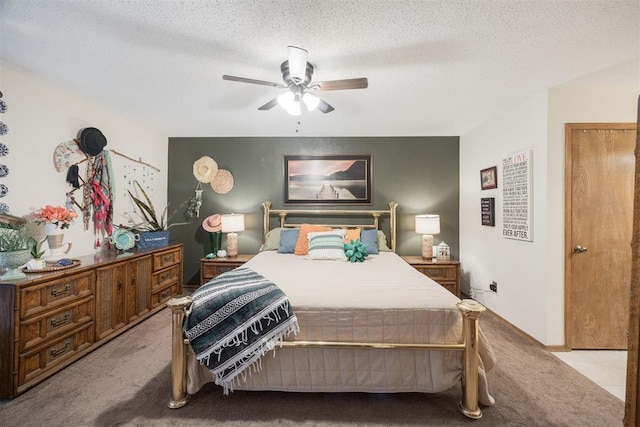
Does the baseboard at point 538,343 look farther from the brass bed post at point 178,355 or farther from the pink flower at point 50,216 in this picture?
the pink flower at point 50,216

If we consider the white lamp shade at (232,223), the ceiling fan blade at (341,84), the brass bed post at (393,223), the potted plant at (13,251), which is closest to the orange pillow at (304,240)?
the white lamp shade at (232,223)

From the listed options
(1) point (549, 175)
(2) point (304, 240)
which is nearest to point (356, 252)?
(2) point (304, 240)

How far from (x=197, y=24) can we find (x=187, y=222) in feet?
10.2

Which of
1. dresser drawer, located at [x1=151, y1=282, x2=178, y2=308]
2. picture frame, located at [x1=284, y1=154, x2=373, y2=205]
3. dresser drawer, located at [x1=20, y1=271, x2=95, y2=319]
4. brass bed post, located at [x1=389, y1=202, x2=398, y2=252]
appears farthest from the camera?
picture frame, located at [x1=284, y1=154, x2=373, y2=205]

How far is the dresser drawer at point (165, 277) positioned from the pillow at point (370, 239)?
2488mm

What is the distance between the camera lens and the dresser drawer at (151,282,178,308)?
313 cm

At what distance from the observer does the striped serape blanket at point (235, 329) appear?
158 centimetres

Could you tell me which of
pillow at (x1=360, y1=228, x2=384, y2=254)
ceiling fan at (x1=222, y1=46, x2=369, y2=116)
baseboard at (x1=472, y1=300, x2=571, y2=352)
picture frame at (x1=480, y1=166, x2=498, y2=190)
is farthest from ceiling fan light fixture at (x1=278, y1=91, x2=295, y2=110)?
baseboard at (x1=472, y1=300, x2=571, y2=352)

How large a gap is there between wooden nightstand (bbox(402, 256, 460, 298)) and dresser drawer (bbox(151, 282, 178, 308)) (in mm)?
3100

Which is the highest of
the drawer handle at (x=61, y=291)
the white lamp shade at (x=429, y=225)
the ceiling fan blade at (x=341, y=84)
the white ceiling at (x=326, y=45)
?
the white ceiling at (x=326, y=45)

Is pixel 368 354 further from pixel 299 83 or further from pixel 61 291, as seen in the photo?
pixel 61 291

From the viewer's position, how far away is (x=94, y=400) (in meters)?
1.75

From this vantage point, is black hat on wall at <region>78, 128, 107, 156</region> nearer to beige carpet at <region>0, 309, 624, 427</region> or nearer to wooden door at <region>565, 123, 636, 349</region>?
beige carpet at <region>0, 309, 624, 427</region>

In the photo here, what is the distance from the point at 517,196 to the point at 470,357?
1971mm
